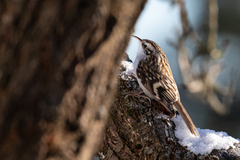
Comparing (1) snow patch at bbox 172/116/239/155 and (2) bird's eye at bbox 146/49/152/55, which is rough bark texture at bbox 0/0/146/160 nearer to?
(1) snow patch at bbox 172/116/239/155

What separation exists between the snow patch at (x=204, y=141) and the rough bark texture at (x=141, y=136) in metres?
0.04

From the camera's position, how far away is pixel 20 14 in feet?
2.14

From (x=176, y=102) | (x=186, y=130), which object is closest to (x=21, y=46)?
(x=186, y=130)

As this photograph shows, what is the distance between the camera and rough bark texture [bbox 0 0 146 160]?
654 millimetres

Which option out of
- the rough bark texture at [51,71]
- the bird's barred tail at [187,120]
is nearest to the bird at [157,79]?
the bird's barred tail at [187,120]

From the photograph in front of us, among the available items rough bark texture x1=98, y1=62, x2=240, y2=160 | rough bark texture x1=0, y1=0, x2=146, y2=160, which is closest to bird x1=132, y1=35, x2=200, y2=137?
rough bark texture x1=98, y1=62, x2=240, y2=160

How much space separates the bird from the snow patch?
6cm

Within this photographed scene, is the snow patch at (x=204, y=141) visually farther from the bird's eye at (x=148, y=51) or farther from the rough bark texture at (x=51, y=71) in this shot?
the bird's eye at (x=148, y=51)

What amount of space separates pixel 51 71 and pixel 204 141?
1.51 metres

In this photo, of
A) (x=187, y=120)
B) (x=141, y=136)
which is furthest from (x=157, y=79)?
(x=141, y=136)

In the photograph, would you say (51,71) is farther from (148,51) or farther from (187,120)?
(148,51)

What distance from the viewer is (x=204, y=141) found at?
1832 mm

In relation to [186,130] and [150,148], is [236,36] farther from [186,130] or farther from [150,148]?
[150,148]

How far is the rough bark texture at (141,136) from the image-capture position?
1.78 m
